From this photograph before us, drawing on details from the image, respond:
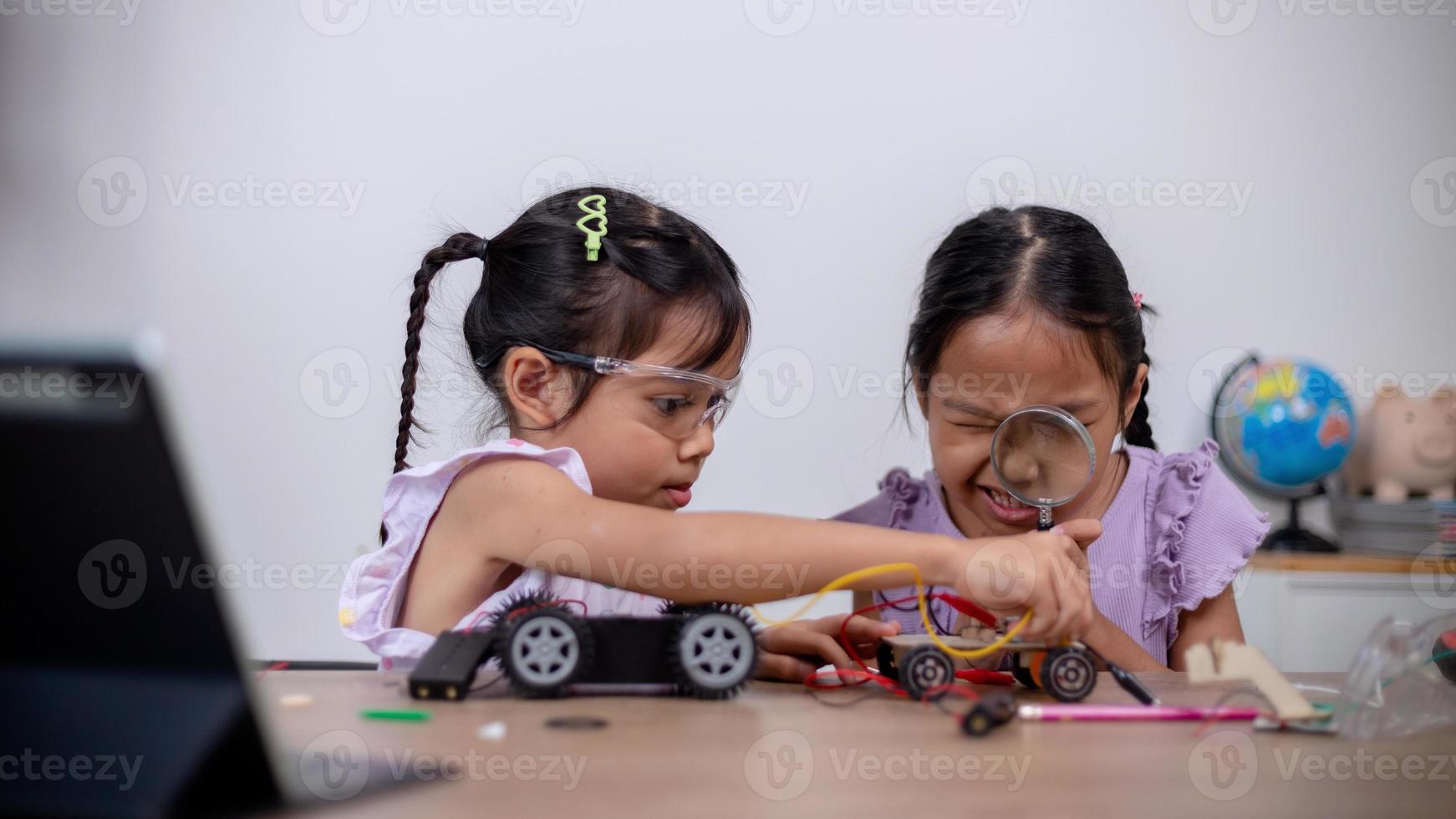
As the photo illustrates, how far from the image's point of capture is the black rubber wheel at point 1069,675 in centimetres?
111

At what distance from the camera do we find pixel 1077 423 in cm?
163

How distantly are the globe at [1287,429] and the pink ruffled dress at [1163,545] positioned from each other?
1.19m

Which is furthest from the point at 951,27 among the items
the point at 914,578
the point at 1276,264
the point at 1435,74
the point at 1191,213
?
the point at 914,578

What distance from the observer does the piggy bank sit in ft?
9.99

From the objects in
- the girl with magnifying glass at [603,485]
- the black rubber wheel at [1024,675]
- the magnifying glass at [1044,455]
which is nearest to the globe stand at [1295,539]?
the magnifying glass at [1044,455]

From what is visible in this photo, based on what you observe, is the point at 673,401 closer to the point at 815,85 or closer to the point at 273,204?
the point at 815,85

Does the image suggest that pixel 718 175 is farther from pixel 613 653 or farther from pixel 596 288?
pixel 613 653

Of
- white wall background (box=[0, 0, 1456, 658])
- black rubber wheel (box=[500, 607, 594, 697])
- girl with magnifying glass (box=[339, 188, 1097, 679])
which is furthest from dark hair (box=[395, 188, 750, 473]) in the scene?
white wall background (box=[0, 0, 1456, 658])

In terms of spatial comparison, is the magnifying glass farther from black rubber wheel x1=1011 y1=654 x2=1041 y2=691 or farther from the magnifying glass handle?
black rubber wheel x1=1011 y1=654 x2=1041 y2=691

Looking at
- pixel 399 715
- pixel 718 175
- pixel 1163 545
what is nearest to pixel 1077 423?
pixel 1163 545

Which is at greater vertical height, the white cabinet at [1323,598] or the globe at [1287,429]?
the globe at [1287,429]

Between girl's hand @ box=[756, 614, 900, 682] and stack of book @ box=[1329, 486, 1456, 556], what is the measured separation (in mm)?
2308

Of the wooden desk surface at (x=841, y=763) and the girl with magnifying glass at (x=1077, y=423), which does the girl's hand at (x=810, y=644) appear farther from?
the girl with magnifying glass at (x=1077, y=423)

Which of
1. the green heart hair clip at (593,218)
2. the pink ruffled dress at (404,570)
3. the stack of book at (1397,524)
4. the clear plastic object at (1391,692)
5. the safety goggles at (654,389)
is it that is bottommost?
the stack of book at (1397,524)
